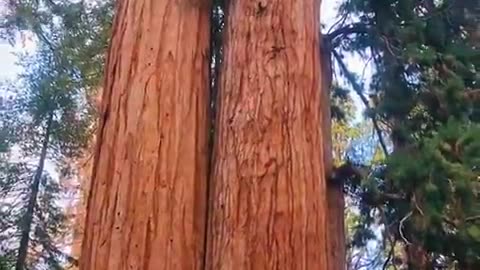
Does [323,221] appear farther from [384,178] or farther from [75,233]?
[75,233]

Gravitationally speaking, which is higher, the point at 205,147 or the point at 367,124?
the point at 367,124

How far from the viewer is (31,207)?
13.2 feet

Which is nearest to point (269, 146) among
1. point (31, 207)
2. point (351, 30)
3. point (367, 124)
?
point (351, 30)

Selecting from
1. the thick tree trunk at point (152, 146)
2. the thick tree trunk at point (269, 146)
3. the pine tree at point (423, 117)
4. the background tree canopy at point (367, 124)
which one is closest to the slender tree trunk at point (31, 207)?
the background tree canopy at point (367, 124)

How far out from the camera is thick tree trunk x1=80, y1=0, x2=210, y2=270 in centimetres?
195

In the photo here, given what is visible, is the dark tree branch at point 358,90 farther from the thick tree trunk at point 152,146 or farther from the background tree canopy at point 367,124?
the thick tree trunk at point 152,146

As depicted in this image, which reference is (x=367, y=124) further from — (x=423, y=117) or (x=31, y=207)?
(x=31, y=207)

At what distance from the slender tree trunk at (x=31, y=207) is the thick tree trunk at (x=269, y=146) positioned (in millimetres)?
2214

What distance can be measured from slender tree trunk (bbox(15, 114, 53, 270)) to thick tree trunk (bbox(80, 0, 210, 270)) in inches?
78.7

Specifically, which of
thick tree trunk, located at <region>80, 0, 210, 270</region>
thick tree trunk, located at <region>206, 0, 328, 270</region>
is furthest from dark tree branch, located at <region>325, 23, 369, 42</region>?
thick tree trunk, located at <region>80, 0, 210, 270</region>

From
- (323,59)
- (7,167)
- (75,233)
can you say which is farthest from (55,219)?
(323,59)

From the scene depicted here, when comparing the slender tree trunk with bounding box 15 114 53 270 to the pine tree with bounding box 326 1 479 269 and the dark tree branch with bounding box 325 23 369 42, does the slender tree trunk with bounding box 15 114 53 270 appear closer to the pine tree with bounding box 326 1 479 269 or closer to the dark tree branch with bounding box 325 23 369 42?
the pine tree with bounding box 326 1 479 269

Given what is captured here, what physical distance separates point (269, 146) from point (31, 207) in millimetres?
2478

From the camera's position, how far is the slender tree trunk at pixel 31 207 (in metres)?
3.86
